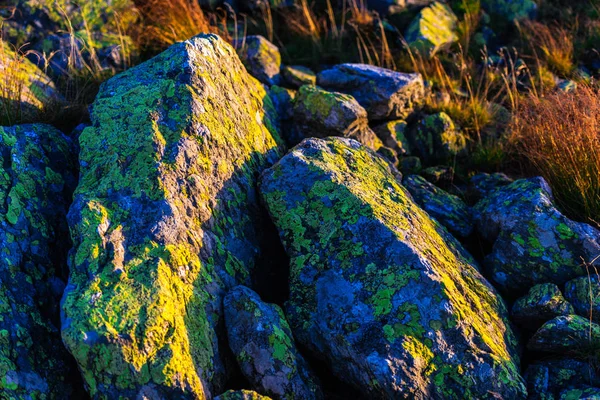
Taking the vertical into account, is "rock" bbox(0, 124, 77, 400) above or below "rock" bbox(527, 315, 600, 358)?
above

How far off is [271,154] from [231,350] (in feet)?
8.37

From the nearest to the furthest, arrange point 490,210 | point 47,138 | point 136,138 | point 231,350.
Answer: point 231,350
point 136,138
point 47,138
point 490,210

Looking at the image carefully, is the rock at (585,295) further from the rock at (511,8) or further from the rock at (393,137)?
the rock at (511,8)

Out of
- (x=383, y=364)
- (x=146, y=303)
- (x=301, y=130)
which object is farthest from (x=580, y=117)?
(x=146, y=303)

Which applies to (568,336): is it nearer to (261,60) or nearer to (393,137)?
(393,137)

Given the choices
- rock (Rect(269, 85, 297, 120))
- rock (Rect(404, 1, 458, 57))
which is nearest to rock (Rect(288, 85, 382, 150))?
rock (Rect(269, 85, 297, 120))

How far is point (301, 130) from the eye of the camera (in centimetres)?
721

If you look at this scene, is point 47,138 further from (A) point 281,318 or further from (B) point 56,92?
(A) point 281,318

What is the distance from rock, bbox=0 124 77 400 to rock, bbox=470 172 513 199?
4.93m

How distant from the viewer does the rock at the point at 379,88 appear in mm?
7957

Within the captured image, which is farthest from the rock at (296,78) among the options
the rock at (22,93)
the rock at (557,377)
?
the rock at (557,377)

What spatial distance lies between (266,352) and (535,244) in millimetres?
3127

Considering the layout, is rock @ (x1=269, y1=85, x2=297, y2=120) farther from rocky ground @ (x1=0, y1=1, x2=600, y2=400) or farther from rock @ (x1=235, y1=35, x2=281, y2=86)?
rocky ground @ (x1=0, y1=1, x2=600, y2=400)

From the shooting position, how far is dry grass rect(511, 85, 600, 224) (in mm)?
6496
